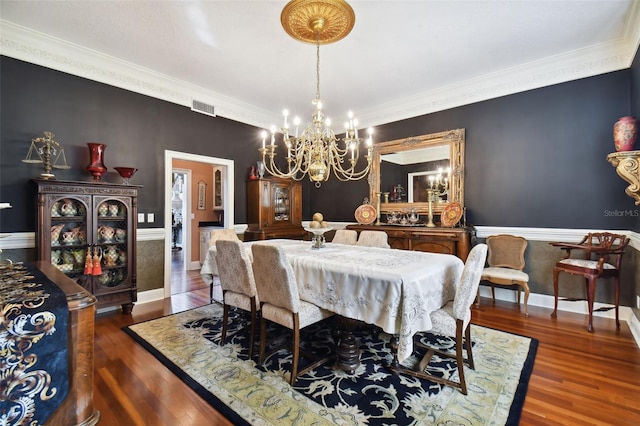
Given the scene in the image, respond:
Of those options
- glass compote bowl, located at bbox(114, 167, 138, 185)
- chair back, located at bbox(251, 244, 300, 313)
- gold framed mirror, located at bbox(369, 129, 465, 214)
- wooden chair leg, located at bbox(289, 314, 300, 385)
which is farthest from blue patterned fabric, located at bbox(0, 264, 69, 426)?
gold framed mirror, located at bbox(369, 129, 465, 214)

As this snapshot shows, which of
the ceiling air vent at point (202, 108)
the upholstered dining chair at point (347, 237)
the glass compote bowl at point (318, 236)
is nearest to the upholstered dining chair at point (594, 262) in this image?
the upholstered dining chair at point (347, 237)

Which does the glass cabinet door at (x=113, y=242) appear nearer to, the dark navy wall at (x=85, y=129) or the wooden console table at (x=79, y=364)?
the dark navy wall at (x=85, y=129)

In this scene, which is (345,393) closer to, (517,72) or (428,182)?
(428,182)

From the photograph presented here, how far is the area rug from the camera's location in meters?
1.74

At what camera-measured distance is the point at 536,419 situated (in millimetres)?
1717

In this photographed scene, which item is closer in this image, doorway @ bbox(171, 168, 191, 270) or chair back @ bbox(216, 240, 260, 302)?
chair back @ bbox(216, 240, 260, 302)

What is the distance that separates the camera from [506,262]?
385 cm

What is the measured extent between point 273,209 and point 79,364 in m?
4.19

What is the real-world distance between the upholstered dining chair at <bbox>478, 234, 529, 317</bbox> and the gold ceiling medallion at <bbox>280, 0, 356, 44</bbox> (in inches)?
128

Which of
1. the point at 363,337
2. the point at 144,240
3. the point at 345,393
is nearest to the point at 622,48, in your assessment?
the point at 363,337

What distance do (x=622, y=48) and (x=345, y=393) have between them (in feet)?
15.1

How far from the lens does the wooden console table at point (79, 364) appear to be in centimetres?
107

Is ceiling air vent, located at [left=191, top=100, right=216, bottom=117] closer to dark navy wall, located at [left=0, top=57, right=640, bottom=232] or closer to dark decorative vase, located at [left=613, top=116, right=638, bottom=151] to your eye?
dark navy wall, located at [left=0, top=57, right=640, bottom=232]

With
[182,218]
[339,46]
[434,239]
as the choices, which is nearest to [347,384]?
Answer: [434,239]
